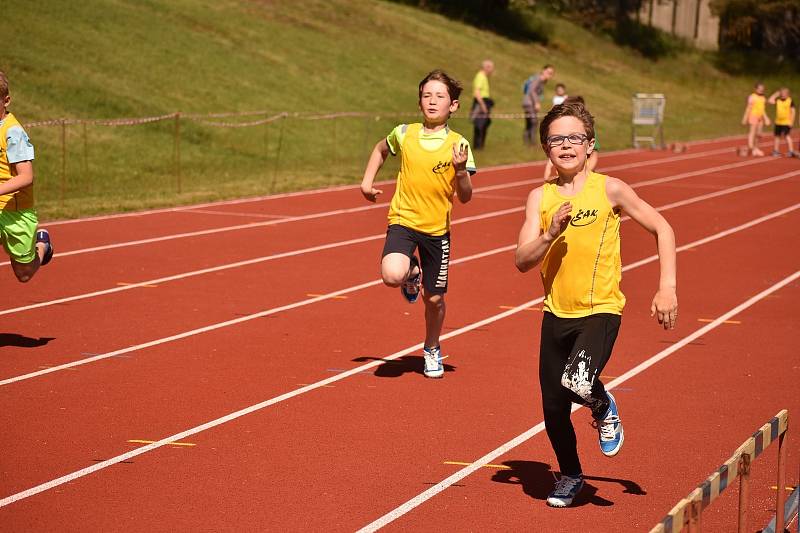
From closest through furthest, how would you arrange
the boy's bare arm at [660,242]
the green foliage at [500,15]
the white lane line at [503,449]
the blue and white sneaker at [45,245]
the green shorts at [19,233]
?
the boy's bare arm at [660,242] → the white lane line at [503,449] → the green shorts at [19,233] → the blue and white sneaker at [45,245] → the green foliage at [500,15]

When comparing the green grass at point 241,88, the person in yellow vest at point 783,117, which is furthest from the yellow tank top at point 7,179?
the person in yellow vest at point 783,117

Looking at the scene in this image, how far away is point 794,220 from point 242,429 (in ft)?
46.9

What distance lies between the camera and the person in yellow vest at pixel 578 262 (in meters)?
5.97

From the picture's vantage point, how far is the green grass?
24969 millimetres

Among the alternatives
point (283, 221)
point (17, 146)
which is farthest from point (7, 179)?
point (283, 221)

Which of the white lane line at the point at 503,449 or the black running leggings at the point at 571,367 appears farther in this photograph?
the white lane line at the point at 503,449

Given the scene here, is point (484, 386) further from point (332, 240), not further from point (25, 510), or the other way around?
point (332, 240)

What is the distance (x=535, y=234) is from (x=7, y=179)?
4767mm

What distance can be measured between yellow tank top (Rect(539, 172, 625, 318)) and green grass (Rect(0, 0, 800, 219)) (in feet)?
43.5

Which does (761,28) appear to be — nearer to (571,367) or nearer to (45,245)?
(45,245)

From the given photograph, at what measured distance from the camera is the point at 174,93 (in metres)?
32.8

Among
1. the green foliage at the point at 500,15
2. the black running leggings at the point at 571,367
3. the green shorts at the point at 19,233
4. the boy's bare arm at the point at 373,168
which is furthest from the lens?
the green foliage at the point at 500,15

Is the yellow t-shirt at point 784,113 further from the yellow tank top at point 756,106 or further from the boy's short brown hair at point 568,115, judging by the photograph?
the boy's short brown hair at point 568,115

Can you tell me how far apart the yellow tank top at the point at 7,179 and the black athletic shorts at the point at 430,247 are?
2617 mm
